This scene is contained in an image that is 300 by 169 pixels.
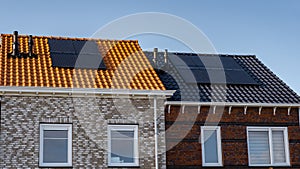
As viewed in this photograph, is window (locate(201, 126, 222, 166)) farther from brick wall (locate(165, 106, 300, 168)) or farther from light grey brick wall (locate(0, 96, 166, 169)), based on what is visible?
light grey brick wall (locate(0, 96, 166, 169))

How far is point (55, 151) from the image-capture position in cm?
1897

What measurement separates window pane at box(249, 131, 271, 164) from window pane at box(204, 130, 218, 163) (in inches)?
59.1

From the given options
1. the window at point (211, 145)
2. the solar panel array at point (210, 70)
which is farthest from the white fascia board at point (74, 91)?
the solar panel array at point (210, 70)

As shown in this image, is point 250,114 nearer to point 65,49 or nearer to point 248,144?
point 248,144

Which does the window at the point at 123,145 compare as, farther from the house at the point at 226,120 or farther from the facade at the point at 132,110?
the house at the point at 226,120

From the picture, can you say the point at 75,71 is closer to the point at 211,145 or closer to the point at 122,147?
the point at 122,147

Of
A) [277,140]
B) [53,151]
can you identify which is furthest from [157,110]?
[277,140]

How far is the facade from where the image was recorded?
18875 mm

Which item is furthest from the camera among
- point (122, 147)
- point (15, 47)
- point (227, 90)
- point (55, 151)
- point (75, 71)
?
point (227, 90)

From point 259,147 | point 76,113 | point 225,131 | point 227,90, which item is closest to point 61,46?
point 76,113

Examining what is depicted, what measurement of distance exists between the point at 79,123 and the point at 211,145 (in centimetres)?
547

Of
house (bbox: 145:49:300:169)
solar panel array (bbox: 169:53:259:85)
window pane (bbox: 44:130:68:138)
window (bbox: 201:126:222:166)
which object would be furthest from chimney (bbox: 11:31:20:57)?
window (bbox: 201:126:222:166)

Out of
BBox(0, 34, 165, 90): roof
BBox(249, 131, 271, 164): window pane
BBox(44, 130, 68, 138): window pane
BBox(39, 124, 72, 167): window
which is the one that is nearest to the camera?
BBox(39, 124, 72, 167): window

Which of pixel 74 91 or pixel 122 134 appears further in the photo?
pixel 122 134
